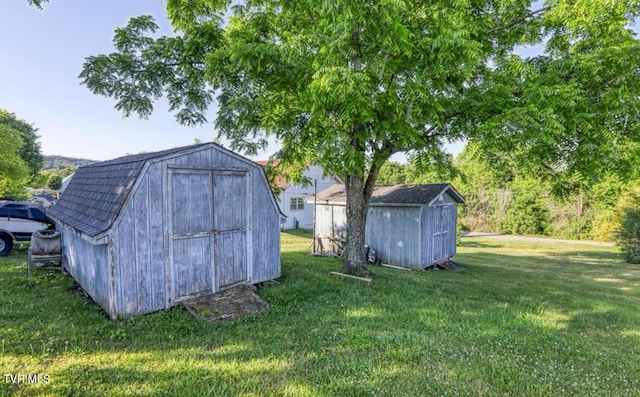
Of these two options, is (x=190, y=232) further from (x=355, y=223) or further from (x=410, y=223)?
(x=410, y=223)

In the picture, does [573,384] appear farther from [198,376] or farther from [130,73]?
[130,73]

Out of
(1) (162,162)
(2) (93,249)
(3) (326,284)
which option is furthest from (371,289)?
(2) (93,249)

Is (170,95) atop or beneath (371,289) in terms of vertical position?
atop

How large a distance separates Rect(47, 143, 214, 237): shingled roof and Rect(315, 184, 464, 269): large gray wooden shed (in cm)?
774

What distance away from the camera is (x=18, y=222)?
9.77 m

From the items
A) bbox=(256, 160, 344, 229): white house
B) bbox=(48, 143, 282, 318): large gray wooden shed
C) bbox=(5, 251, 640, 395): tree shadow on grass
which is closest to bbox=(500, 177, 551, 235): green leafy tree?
bbox=(256, 160, 344, 229): white house

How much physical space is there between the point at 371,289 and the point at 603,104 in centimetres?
553

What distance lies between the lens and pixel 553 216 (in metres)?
24.1

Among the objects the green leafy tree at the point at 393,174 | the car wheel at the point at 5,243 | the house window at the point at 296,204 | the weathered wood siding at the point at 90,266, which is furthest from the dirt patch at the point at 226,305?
the green leafy tree at the point at 393,174

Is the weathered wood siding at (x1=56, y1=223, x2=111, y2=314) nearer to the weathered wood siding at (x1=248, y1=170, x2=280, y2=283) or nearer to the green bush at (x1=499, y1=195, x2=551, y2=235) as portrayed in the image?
the weathered wood siding at (x1=248, y1=170, x2=280, y2=283)

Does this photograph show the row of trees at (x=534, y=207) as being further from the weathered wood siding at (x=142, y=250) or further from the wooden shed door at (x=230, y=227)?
the weathered wood siding at (x=142, y=250)

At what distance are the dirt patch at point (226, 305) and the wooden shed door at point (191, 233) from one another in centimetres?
23

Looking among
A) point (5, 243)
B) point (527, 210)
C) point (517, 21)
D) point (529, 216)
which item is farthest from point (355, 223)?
point (529, 216)

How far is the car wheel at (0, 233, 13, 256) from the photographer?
9.20 m
